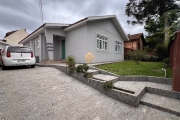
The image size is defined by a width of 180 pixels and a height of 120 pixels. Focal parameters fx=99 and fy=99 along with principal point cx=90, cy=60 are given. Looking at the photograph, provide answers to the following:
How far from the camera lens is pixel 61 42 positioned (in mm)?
11430

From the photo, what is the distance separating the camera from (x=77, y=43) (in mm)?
9594

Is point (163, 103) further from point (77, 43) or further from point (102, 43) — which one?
point (102, 43)

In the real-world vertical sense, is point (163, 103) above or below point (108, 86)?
below

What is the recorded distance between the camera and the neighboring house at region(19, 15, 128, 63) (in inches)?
356

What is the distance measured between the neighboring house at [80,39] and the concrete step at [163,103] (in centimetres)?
630

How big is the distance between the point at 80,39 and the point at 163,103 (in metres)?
7.74

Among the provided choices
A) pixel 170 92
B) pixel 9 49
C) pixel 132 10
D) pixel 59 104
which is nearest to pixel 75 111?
pixel 59 104

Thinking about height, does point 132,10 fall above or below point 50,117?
above

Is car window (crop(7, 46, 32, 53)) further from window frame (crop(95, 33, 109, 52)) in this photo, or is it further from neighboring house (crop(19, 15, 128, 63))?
window frame (crop(95, 33, 109, 52))

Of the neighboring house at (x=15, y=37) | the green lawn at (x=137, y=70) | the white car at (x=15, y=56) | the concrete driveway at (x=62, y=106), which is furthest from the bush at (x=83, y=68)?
the neighboring house at (x=15, y=37)

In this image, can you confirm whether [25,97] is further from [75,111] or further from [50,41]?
[50,41]

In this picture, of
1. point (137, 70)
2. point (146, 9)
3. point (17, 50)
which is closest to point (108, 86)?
point (137, 70)

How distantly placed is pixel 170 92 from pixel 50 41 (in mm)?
9431

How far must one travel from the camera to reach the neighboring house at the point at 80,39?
9.05 metres
